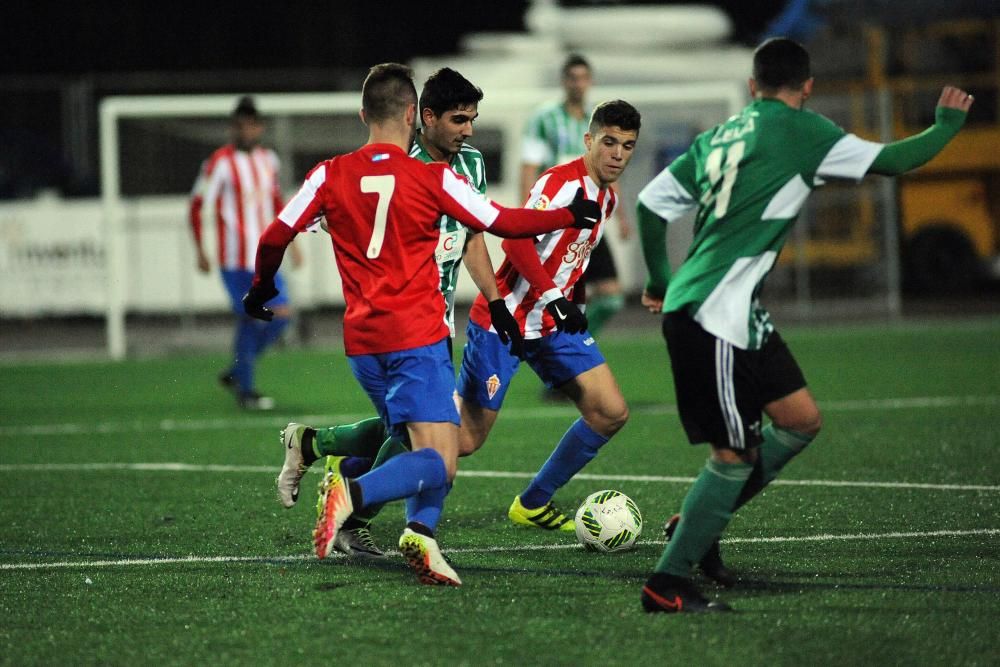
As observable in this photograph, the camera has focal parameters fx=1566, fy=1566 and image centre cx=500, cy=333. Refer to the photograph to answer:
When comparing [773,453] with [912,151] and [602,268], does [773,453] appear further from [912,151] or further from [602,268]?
[602,268]

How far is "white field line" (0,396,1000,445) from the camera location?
10719 millimetres

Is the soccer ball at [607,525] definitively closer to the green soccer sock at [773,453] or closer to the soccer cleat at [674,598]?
the green soccer sock at [773,453]

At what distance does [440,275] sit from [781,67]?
1681mm

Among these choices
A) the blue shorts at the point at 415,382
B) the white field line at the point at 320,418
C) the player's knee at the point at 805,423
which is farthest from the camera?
the white field line at the point at 320,418

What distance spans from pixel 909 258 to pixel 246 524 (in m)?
17.1

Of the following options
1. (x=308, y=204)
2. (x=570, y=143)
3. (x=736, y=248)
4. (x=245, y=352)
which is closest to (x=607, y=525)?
(x=736, y=248)

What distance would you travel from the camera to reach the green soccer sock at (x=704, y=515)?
198 inches

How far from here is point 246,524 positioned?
687cm

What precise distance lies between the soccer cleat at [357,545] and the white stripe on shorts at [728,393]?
68.3 inches

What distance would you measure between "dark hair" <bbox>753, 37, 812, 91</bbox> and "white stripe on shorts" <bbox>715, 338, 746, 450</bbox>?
863 mm

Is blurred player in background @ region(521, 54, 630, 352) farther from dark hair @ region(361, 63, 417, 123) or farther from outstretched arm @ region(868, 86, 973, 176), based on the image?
outstretched arm @ region(868, 86, 973, 176)

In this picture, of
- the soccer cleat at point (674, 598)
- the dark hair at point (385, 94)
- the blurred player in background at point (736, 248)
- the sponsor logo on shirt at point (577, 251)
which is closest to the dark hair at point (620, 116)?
the sponsor logo on shirt at point (577, 251)

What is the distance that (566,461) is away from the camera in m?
6.67

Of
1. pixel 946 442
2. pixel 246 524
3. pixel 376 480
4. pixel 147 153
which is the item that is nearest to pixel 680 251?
pixel 147 153
